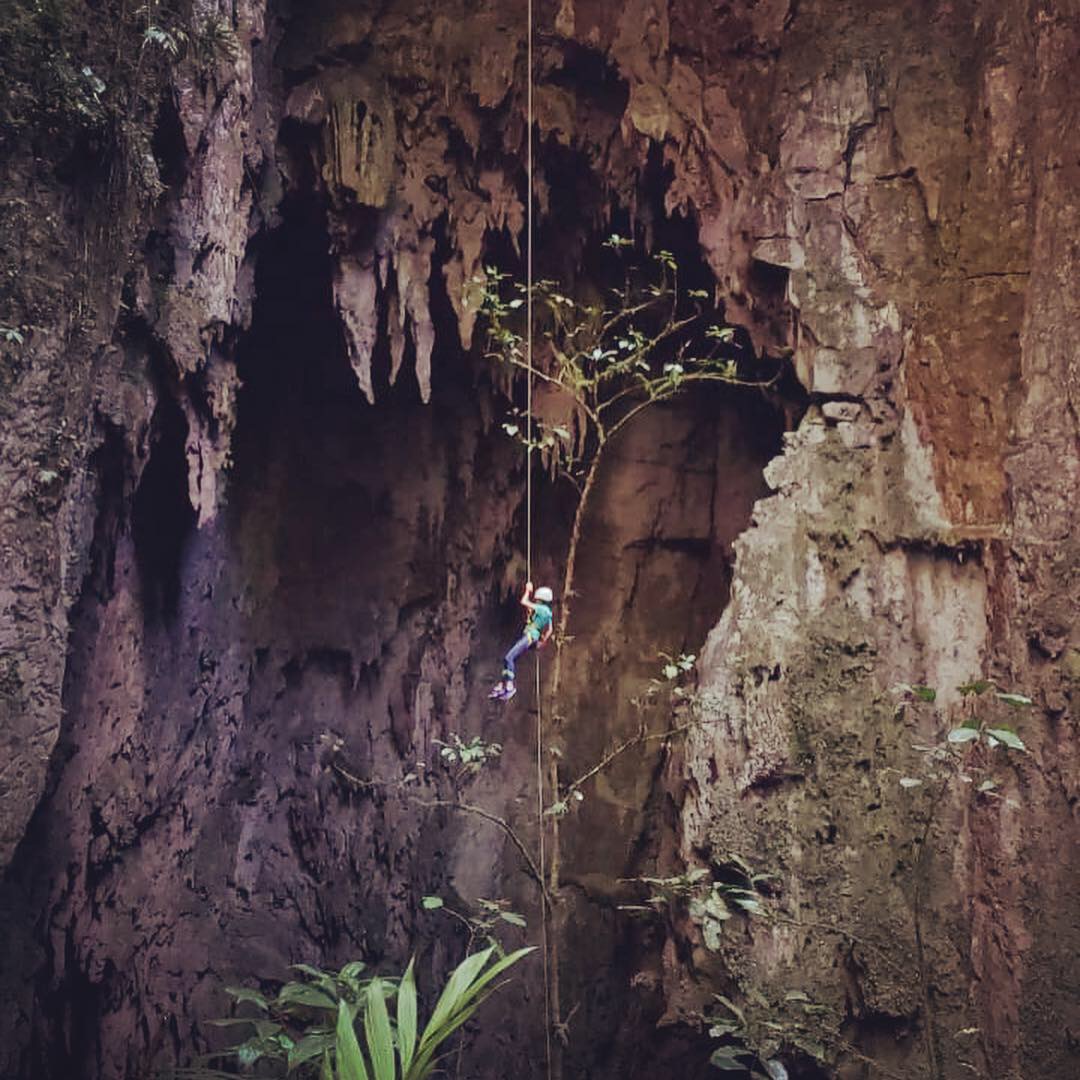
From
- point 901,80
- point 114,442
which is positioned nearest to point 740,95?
point 901,80

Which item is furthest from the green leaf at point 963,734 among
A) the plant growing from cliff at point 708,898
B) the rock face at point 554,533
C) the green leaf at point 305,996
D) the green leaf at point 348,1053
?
the green leaf at point 305,996

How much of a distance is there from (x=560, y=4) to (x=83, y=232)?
3.86 m

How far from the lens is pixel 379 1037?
2916 mm

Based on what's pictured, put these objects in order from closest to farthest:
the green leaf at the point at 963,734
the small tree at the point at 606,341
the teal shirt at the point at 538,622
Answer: the green leaf at the point at 963,734 < the teal shirt at the point at 538,622 < the small tree at the point at 606,341

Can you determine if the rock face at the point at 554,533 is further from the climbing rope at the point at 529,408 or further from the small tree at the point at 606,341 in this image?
the small tree at the point at 606,341

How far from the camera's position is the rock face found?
4.80 meters

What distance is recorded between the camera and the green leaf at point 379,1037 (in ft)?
9.30

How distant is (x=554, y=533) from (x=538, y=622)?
216cm

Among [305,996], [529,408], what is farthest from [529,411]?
[305,996]

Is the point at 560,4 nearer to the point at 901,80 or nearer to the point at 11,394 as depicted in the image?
the point at 901,80

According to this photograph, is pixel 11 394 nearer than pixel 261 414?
Yes

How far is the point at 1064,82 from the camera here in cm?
523

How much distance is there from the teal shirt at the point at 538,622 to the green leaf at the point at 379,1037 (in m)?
2.35

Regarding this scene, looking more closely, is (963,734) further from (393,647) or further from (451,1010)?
(393,647)
